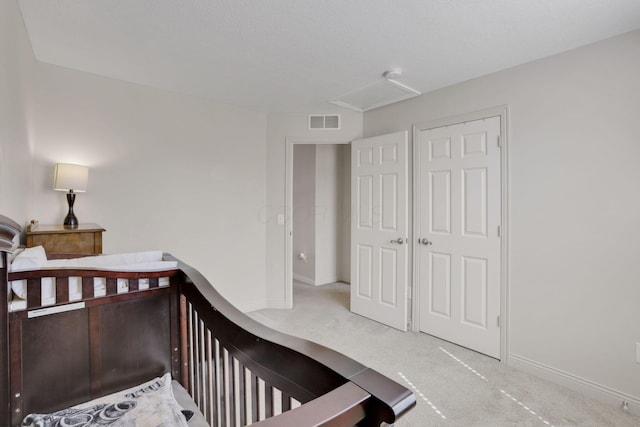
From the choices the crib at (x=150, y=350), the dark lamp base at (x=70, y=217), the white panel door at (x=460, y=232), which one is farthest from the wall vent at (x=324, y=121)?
the crib at (x=150, y=350)

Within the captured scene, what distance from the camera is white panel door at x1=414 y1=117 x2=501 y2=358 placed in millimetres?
2588

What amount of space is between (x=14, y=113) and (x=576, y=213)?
359 centimetres

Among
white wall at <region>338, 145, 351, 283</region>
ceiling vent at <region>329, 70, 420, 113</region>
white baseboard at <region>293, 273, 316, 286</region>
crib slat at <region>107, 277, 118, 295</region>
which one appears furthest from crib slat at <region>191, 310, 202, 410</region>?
white wall at <region>338, 145, 351, 283</region>

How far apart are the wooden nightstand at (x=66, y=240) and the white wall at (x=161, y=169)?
601mm

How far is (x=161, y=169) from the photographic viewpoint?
9.87 ft

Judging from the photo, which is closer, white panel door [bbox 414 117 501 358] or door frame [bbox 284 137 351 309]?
white panel door [bbox 414 117 501 358]

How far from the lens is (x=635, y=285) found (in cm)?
194

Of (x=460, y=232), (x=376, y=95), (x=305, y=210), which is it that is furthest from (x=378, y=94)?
(x=305, y=210)

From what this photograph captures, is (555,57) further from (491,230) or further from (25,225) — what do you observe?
(25,225)

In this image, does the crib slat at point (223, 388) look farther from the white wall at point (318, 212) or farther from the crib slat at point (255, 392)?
the white wall at point (318, 212)

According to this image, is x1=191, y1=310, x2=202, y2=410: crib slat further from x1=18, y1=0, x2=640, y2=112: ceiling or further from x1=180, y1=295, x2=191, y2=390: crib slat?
x1=18, y1=0, x2=640, y2=112: ceiling

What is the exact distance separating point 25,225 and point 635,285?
4016 millimetres

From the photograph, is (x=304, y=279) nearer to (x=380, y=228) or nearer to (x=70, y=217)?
(x=380, y=228)

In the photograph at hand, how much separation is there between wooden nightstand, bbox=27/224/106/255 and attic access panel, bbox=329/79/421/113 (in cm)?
245
